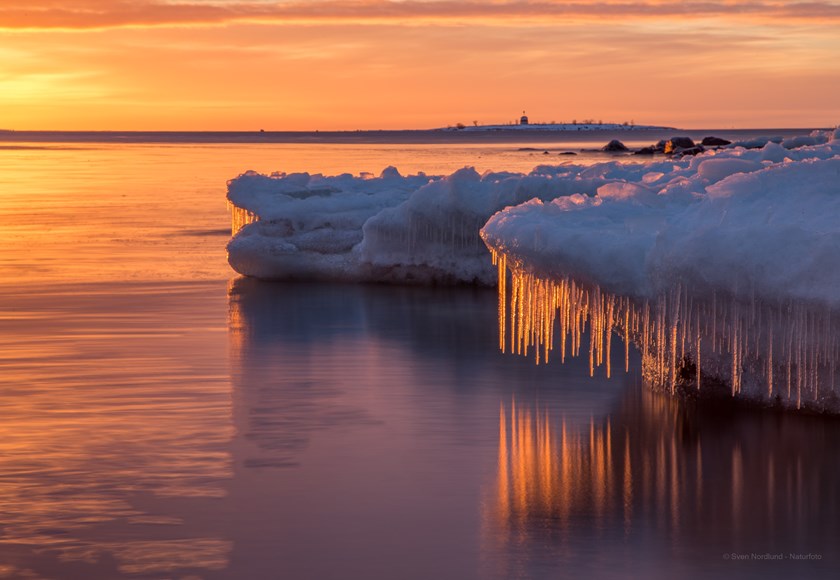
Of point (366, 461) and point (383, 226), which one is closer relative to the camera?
point (366, 461)

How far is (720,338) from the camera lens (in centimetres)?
1254

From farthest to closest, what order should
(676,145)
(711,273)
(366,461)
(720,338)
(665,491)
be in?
(676,145), (720,338), (711,273), (366,461), (665,491)

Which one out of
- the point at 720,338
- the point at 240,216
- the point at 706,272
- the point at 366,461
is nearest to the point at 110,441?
the point at 366,461

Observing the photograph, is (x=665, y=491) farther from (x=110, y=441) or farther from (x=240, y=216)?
(x=240, y=216)

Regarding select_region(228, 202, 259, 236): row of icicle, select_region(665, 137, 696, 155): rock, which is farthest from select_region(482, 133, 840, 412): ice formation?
select_region(665, 137, 696, 155): rock

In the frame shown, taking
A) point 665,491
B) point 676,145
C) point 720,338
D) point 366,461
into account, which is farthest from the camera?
point 676,145

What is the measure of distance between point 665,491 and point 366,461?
256 centimetres

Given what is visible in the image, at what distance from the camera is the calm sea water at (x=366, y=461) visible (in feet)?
29.5

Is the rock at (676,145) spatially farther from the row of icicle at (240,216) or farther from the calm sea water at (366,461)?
the calm sea water at (366,461)

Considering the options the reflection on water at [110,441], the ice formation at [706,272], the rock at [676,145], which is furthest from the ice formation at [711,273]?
the rock at [676,145]

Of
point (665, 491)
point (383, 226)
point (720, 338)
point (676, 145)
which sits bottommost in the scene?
point (665, 491)

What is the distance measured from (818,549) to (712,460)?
2.35 m

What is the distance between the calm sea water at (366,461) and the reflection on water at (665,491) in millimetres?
26

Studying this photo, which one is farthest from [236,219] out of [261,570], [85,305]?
[261,570]
